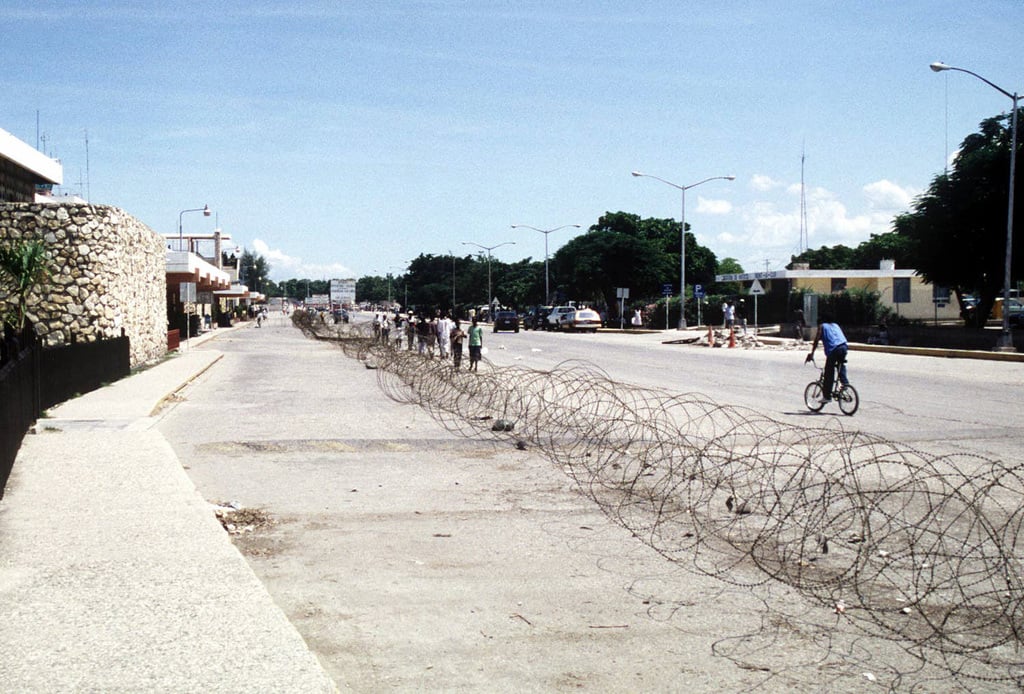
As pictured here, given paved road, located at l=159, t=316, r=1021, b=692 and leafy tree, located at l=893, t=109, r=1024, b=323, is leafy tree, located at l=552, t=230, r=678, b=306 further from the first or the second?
paved road, located at l=159, t=316, r=1021, b=692

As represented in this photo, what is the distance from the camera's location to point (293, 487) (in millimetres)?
10484

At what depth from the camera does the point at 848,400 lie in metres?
16.7

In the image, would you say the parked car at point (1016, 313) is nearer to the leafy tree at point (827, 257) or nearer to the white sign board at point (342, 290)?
the white sign board at point (342, 290)

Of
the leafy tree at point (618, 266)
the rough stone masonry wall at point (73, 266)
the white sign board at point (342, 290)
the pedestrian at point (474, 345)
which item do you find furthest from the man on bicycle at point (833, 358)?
the white sign board at point (342, 290)

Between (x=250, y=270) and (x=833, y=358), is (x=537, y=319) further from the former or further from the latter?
(x=250, y=270)

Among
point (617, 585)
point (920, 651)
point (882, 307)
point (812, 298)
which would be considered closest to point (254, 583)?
point (617, 585)

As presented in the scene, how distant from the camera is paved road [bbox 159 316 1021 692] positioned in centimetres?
510

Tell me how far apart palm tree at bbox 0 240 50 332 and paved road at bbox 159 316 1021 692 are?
38.9 feet

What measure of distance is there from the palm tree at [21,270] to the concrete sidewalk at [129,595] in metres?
15.9

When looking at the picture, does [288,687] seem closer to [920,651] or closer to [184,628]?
[184,628]

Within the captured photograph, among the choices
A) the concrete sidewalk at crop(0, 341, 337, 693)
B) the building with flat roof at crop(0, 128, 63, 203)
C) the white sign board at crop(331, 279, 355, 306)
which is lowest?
the concrete sidewalk at crop(0, 341, 337, 693)

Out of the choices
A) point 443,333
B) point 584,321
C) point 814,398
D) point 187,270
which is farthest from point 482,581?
point 584,321

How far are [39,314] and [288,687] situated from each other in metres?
24.7

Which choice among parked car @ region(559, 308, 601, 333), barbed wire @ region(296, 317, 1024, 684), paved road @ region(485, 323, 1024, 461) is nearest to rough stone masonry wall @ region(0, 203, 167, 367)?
paved road @ region(485, 323, 1024, 461)
